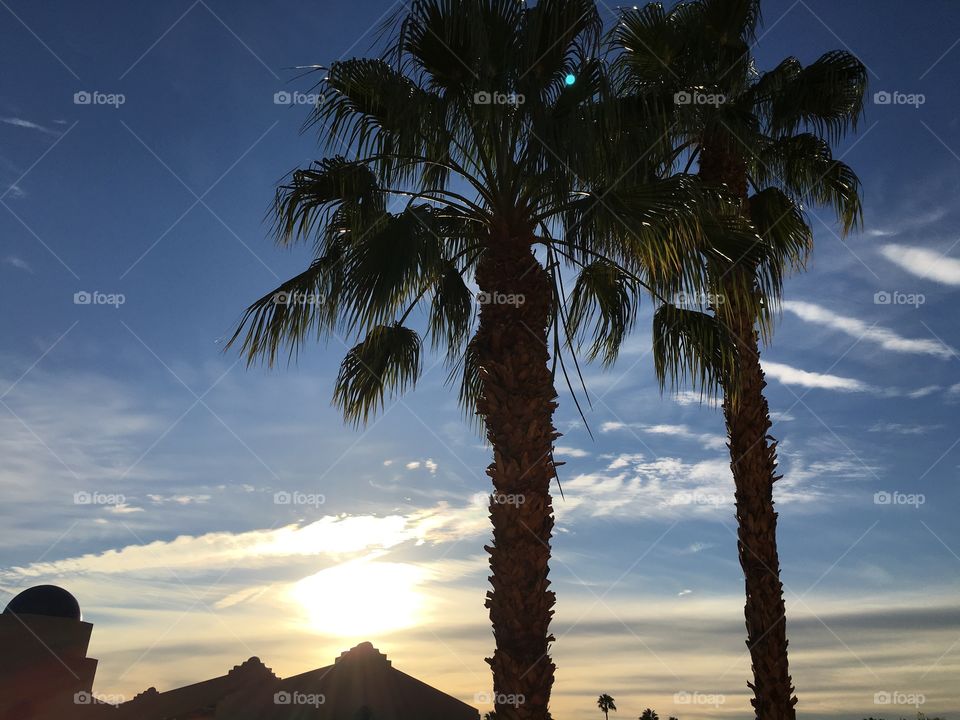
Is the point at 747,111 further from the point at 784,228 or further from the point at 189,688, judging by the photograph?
the point at 189,688

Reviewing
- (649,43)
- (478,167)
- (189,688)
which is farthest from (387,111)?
(189,688)

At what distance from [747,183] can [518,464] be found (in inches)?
296

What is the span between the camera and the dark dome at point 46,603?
70.4ft

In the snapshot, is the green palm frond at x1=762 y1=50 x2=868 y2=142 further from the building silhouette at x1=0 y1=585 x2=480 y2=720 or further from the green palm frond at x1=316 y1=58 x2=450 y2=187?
the building silhouette at x1=0 y1=585 x2=480 y2=720

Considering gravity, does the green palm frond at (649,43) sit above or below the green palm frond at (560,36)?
above

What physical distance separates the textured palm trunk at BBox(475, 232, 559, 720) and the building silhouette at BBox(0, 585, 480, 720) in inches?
419

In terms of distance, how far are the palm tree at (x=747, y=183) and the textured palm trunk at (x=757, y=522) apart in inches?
0.6

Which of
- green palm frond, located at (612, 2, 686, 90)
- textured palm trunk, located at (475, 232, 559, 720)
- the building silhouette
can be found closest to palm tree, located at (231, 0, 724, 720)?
textured palm trunk, located at (475, 232, 559, 720)

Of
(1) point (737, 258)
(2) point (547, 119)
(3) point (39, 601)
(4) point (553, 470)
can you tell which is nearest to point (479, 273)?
(2) point (547, 119)

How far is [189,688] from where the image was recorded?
2012 cm

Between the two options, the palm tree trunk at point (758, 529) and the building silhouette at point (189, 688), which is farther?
the building silhouette at point (189, 688)

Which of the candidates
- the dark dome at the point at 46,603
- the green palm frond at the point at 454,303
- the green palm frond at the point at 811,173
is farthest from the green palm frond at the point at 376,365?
the dark dome at the point at 46,603

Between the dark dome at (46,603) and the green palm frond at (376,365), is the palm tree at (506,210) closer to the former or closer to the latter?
the green palm frond at (376,365)

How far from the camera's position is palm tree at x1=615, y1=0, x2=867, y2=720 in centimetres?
1022
